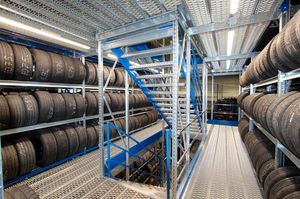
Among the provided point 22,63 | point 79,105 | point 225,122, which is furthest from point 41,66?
point 225,122

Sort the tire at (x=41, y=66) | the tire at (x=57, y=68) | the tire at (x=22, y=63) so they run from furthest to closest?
1. the tire at (x=57, y=68)
2. the tire at (x=41, y=66)
3. the tire at (x=22, y=63)

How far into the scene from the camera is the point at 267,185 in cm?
179

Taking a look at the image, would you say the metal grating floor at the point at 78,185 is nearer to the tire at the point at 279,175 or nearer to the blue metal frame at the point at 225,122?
the tire at the point at 279,175

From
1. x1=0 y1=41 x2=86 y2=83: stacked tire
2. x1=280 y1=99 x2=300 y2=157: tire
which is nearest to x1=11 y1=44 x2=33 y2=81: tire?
x1=0 y1=41 x2=86 y2=83: stacked tire

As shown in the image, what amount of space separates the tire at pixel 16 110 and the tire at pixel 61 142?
746mm

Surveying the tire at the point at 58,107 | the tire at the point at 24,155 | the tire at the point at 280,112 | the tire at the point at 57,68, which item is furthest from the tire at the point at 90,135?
the tire at the point at 280,112

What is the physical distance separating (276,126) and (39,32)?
3.88 metres

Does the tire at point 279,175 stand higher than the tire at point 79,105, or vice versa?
the tire at point 79,105

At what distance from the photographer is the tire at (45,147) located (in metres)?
2.99

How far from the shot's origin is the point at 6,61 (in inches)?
97.0

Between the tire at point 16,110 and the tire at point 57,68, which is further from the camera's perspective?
the tire at point 57,68

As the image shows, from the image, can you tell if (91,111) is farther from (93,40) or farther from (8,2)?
(8,2)

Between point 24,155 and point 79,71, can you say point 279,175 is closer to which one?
point 24,155

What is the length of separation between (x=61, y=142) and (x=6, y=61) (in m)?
1.92
